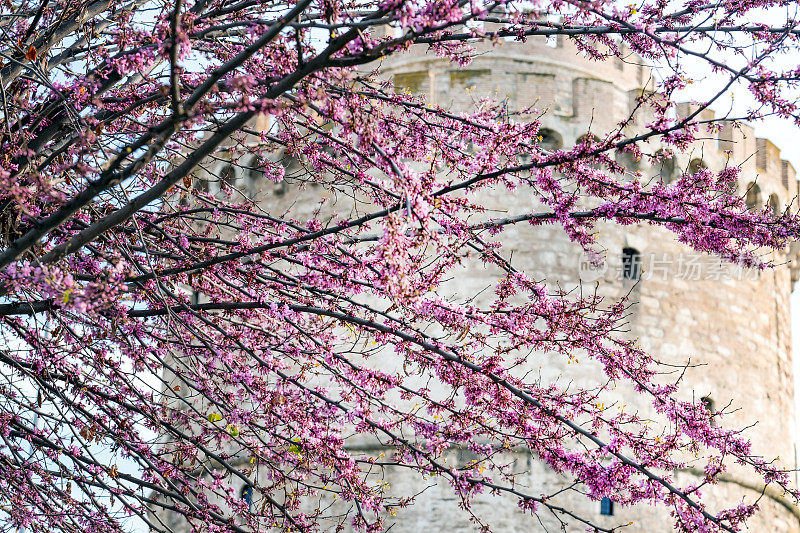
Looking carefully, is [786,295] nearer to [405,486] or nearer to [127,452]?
[405,486]

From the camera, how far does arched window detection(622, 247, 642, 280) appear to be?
424 inches

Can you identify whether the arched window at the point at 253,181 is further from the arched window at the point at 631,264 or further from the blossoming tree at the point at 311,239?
the blossoming tree at the point at 311,239

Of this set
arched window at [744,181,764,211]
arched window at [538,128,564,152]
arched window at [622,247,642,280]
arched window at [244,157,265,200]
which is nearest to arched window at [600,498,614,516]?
arched window at [622,247,642,280]

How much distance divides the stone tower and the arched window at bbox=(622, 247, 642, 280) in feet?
0.04

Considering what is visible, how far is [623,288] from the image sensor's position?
1070 cm

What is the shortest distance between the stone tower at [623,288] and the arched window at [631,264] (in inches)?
0.4

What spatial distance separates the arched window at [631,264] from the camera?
1078cm

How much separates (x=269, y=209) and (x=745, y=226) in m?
7.86

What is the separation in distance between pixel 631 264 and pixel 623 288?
0.32 meters

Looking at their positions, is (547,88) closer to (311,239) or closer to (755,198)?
(755,198)

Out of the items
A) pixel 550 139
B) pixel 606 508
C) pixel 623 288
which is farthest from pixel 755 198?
pixel 606 508

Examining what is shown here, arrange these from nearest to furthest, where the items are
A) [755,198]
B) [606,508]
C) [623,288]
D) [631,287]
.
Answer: [606,508] < [631,287] < [623,288] < [755,198]

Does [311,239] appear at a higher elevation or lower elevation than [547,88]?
lower

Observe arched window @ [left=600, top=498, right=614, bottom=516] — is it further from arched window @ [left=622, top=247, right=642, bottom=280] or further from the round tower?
arched window @ [left=622, top=247, right=642, bottom=280]
